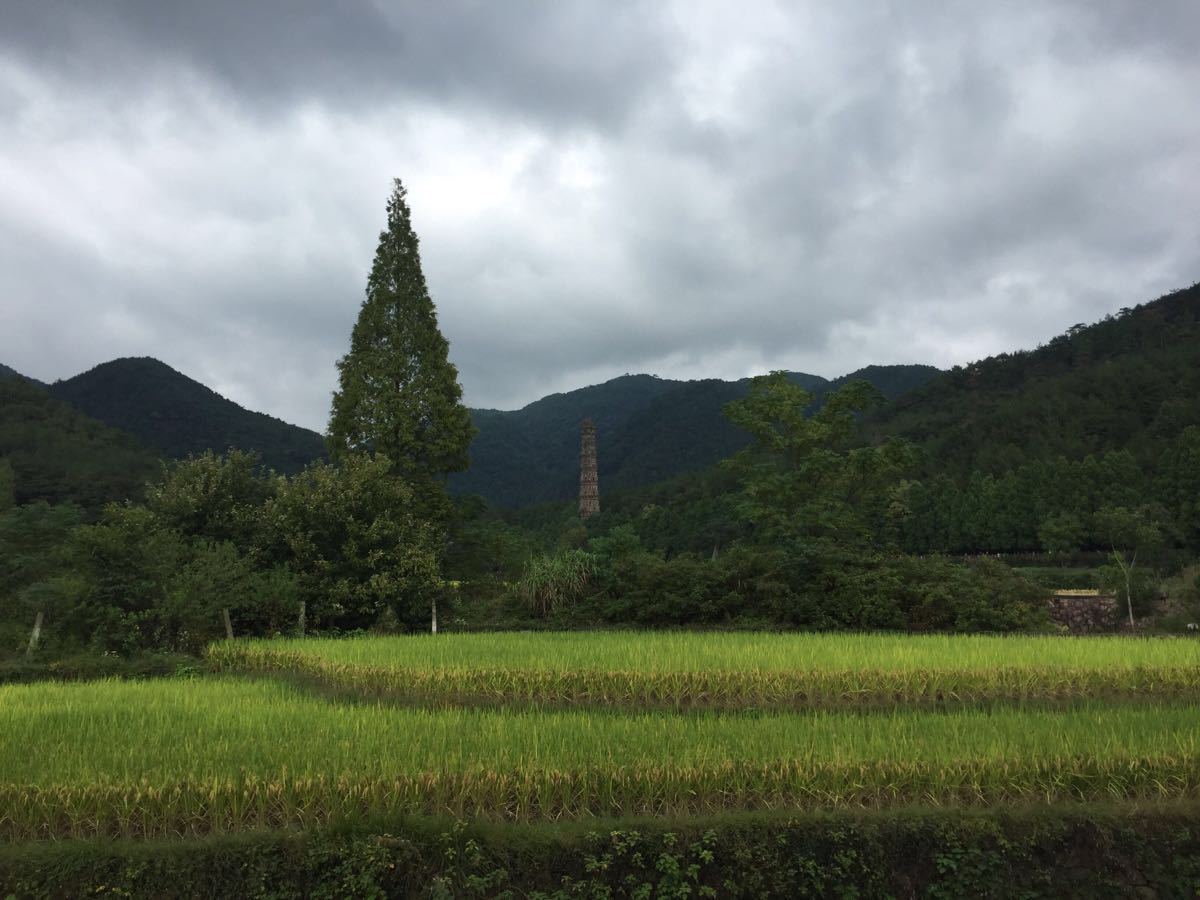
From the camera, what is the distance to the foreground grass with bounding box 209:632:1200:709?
10.3 meters

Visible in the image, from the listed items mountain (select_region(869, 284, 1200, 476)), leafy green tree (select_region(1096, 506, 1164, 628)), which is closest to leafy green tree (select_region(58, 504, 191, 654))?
leafy green tree (select_region(1096, 506, 1164, 628))

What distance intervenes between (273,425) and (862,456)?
9009 centimetres

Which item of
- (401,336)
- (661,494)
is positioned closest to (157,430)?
(661,494)

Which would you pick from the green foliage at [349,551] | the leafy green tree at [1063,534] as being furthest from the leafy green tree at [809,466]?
the leafy green tree at [1063,534]

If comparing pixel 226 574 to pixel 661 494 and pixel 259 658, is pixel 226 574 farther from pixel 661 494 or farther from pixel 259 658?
pixel 661 494

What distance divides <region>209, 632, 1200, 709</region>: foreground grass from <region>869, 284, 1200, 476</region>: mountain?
59081 millimetres

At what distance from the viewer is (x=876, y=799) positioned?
6.25m

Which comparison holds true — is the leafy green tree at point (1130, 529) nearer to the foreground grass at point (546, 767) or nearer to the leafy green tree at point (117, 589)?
the foreground grass at point (546, 767)

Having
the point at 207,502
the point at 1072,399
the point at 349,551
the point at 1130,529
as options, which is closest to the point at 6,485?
the point at 207,502

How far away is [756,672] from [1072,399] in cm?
8315

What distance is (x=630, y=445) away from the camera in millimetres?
162375

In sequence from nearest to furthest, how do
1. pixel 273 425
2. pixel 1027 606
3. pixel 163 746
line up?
1. pixel 163 746
2. pixel 1027 606
3. pixel 273 425

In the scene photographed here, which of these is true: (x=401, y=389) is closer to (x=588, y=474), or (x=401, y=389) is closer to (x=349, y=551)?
(x=349, y=551)

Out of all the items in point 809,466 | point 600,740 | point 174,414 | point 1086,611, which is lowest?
point 1086,611
